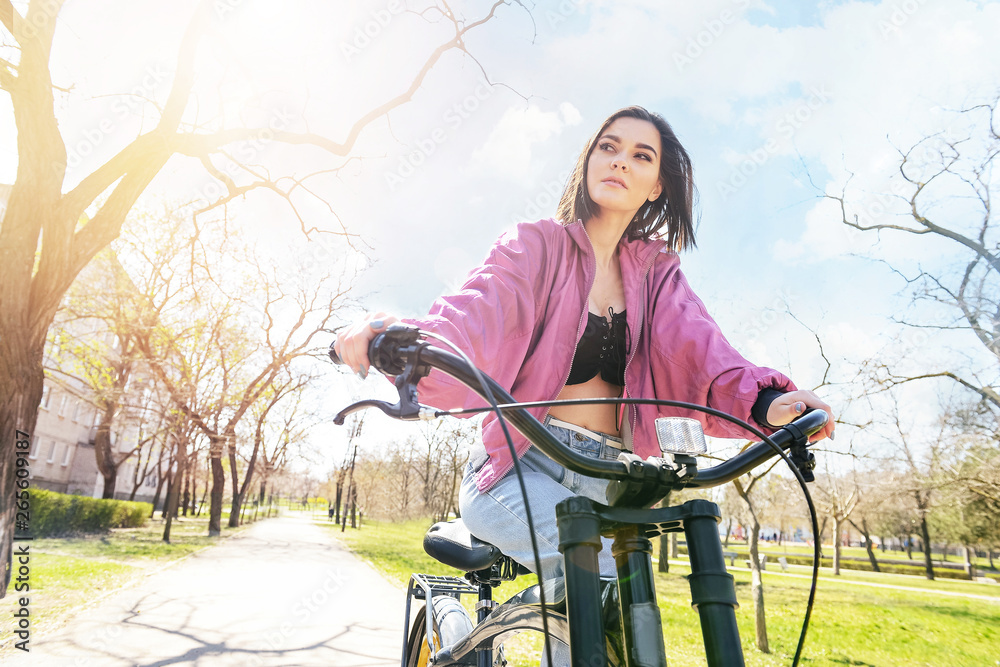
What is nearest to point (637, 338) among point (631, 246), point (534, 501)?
point (631, 246)

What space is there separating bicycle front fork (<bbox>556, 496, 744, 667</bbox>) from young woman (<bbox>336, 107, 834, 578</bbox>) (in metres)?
0.26

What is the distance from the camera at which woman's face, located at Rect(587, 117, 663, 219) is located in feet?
6.23

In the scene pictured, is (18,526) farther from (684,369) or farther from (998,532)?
(998,532)

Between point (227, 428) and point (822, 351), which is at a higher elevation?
point (822, 351)

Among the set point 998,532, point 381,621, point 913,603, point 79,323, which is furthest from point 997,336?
point 79,323

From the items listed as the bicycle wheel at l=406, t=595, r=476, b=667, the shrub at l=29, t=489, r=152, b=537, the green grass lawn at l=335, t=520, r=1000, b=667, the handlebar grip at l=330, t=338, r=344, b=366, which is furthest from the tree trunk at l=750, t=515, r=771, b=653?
the shrub at l=29, t=489, r=152, b=537

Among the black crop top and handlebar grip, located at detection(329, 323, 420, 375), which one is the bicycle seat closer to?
the black crop top

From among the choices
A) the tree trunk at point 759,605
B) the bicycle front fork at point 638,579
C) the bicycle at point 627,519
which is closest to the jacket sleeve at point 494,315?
the bicycle at point 627,519

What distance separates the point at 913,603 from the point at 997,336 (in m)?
10.7

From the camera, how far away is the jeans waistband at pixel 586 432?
1.56 meters

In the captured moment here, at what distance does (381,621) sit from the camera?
23.6ft

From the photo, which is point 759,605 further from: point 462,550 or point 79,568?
point 79,568

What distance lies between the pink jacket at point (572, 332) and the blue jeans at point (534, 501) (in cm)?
5

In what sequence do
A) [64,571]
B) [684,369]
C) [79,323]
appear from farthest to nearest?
[79,323], [64,571], [684,369]
